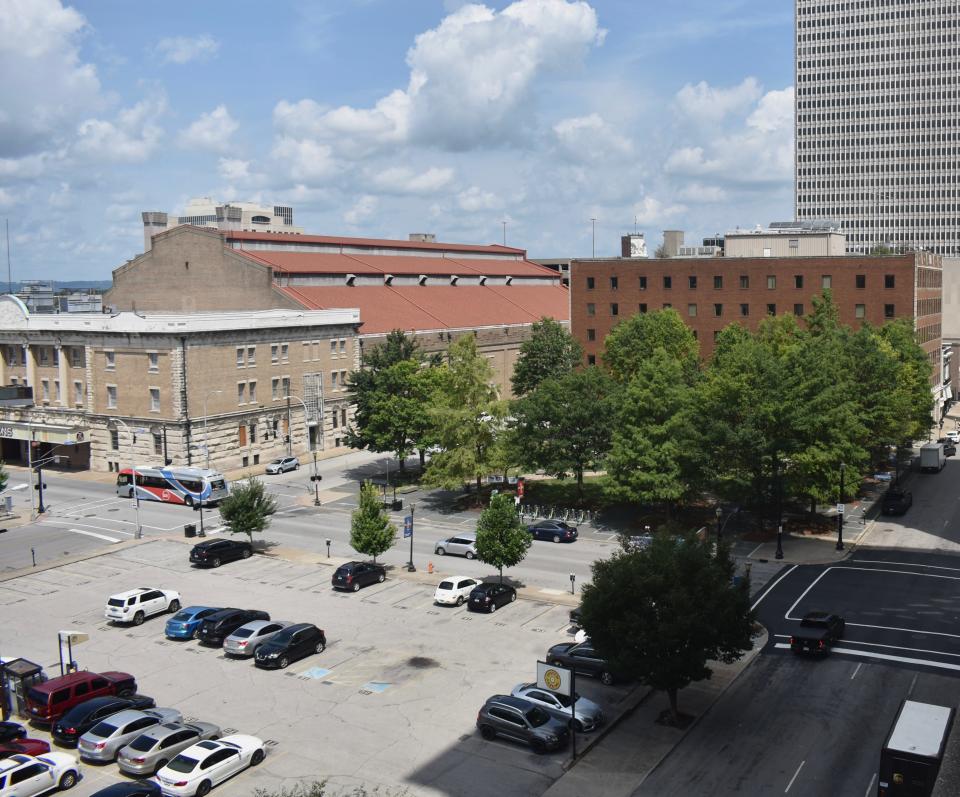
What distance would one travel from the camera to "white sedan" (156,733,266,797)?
91.6ft

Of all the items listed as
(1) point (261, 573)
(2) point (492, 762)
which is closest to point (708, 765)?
(2) point (492, 762)

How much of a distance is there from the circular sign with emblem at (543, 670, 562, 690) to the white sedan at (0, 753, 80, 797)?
47.2ft

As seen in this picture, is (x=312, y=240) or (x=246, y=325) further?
(x=312, y=240)

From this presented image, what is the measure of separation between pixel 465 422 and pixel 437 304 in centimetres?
4925

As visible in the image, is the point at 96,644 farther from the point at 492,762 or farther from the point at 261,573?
the point at 492,762

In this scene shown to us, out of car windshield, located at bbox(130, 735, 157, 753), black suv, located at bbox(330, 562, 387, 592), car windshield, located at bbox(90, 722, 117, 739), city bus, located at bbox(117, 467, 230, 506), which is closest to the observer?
car windshield, located at bbox(130, 735, 157, 753)

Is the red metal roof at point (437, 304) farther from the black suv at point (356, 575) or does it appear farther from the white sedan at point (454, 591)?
the white sedan at point (454, 591)

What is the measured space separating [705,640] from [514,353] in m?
86.1

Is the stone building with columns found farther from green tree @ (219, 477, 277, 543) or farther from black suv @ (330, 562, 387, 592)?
black suv @ (330, 562, 387, 592)

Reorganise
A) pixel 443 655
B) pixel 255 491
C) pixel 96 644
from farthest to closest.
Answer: pixel 255 491 < pixel 96 644 < pixel 443 655

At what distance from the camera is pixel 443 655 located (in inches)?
1543

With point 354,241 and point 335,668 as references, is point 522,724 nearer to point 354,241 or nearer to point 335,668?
point 335,668

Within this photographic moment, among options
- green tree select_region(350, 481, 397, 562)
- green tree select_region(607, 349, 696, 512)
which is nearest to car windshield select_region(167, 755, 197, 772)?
green tree select_region(350, 481, 397, 562)

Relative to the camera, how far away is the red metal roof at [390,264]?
331 feet
